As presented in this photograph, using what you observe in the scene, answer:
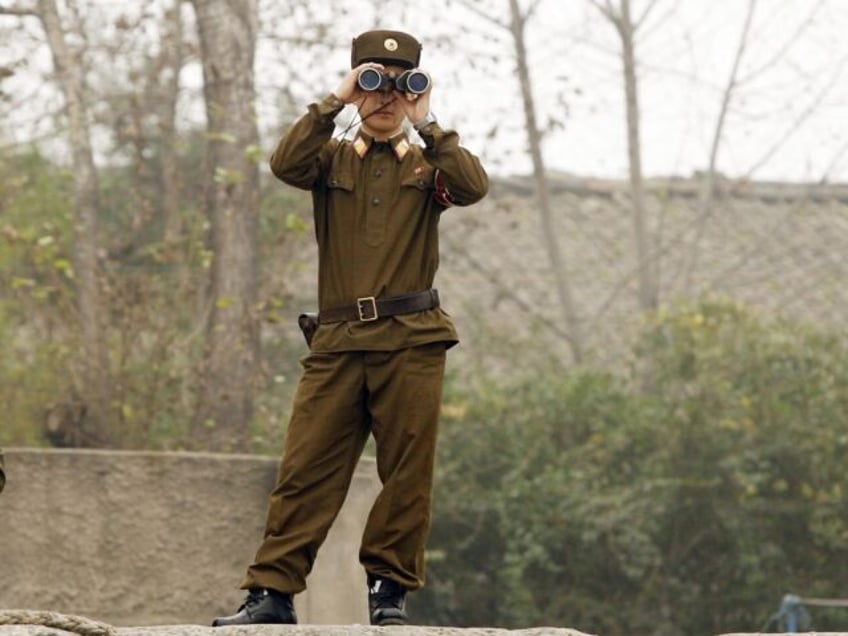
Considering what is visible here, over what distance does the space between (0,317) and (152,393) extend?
2721 millimetres

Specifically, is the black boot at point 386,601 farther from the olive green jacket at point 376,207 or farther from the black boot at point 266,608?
the olive green jacket at point 376,207

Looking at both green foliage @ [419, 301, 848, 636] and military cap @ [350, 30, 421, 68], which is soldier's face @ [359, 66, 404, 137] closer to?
military cap @ [350, 30, 421, 68]

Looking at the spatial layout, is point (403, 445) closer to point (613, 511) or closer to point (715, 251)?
point (613, 511)

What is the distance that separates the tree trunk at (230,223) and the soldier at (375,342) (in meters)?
5.65

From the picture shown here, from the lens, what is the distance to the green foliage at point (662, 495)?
53.4 ft

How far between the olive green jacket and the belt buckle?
0.6 inches

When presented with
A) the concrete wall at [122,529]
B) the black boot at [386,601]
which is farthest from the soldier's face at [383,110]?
the concrete wall at [122,529]

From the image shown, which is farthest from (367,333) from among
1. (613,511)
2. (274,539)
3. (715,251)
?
(715,251)

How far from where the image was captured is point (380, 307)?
5.71 metres

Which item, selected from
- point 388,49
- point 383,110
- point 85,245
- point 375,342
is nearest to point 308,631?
point 375,342

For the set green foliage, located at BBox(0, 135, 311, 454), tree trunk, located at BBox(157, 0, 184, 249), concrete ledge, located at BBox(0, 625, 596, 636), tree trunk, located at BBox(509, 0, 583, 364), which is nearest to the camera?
concrete ledge, located at BBox(0, 625, 596, 636)

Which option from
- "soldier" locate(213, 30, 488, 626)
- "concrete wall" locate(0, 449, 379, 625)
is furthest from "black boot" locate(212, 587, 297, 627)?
"concrete wall" locate(0, 449, 379, 625)

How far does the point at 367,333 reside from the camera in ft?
18.7

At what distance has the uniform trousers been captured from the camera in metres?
5.70
